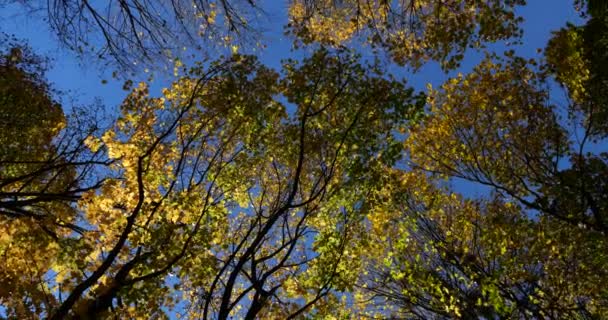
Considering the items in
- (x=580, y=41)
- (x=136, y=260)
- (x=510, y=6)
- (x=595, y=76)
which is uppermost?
(x=580, y=41)

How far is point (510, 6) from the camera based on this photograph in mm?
8125

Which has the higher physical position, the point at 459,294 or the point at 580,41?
the point at 580,41

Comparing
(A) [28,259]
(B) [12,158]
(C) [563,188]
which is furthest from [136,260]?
(C) [563,188]

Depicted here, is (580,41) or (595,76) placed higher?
(580,41)

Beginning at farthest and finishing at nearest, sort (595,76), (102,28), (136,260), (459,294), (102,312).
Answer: (459,294), (595,76), (136,260), (102,312), (102,28)

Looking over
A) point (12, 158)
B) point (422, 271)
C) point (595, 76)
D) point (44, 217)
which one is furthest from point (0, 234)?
point (595, 76)

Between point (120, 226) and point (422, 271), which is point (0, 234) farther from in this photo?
point (422, 271)

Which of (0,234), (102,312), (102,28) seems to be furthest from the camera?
→ (0,234)

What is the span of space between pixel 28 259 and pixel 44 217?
2.54m

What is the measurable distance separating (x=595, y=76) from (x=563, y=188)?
3.70 m

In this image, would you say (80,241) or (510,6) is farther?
(80,241)

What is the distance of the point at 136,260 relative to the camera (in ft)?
28.1

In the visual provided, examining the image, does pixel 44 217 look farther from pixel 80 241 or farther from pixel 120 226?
pixel 80 241

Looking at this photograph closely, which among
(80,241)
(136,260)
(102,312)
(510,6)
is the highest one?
(510,6)
